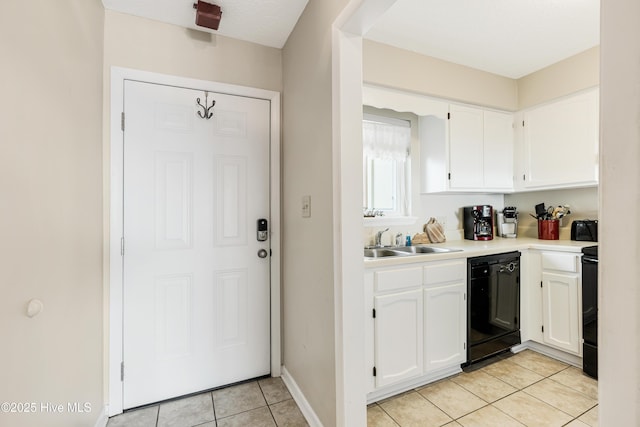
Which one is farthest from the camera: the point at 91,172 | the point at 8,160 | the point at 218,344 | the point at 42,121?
the point at 218,344

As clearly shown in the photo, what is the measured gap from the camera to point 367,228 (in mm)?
2594

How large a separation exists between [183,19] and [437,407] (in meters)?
2.91

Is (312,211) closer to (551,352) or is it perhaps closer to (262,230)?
(262,230)

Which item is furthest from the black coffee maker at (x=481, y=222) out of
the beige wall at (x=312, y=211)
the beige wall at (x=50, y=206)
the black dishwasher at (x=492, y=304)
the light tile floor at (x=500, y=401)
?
the beige wall at (x=50, y=206)

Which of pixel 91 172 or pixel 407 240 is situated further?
pixel 407 240

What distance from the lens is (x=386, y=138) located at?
2.74m

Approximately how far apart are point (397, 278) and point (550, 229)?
1870mm

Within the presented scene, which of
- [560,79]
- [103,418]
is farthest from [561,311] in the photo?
[103,418]

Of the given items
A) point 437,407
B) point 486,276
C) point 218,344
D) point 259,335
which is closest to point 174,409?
point 218,344

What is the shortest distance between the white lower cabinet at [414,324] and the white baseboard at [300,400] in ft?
1.29

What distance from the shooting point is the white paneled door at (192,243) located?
183cm

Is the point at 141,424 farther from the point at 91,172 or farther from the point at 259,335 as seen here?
the point at 91,172

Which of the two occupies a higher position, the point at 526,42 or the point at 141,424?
the point at 526,42

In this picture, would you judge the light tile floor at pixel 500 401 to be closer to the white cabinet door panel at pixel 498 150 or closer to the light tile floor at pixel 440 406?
the light tile floor at pixel 440 406
